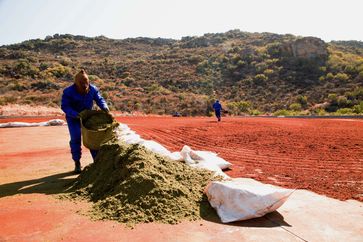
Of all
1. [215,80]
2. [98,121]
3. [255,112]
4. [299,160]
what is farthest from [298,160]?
[215,80]

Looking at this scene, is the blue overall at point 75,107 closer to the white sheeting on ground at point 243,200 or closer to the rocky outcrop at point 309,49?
the white sheeting on ground at point 243,200

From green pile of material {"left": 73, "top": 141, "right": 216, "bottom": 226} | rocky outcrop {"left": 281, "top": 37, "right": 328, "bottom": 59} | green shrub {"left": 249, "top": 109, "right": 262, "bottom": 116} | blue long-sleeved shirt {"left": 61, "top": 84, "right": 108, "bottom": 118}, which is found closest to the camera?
green pile of material {"left": 73, "top": 141, "right": 216, "bottom": 226}

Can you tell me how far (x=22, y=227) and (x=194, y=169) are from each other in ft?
7.61

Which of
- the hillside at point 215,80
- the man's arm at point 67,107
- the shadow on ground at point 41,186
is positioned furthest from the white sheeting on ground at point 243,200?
the hillside at point 215,80

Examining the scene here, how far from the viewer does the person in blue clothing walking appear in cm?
573

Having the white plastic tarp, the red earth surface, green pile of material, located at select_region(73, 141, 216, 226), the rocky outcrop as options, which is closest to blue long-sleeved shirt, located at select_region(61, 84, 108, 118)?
green pile of material, located at select_region(73, 141, 216, 226)

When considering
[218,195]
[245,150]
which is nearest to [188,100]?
[245,150]

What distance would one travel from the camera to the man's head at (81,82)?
5.72 meters

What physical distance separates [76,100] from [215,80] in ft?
129

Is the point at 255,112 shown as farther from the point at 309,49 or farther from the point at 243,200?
the point at 243,200

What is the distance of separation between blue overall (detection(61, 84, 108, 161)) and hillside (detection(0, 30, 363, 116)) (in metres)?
25.0

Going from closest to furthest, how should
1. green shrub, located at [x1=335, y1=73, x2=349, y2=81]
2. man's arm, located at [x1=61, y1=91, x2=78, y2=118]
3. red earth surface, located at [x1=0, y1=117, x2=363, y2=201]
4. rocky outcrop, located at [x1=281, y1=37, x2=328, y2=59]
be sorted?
red earth surface, located at [x1=0, y1=117, x2=363, y2=201], man's arm, located at [x1=61, y1=91, x2=78, y2=118], green shrub, located at [x1=335, y1=73, x2=349, y2=81], rocky outcrop, located at [x1=281, y1=37, x2=328, y2=59]

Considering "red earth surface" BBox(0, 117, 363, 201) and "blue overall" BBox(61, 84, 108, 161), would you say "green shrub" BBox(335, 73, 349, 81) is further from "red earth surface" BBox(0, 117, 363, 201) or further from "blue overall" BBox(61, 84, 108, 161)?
"blue overall" BBox(61, 84, 108, 161)

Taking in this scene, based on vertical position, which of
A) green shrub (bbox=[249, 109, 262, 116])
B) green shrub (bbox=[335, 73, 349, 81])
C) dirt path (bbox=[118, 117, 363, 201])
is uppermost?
green shrub (bbox=[335, 73, 349, 81])
